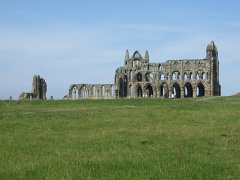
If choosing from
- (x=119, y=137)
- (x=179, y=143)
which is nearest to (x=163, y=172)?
(x=179, y=143)

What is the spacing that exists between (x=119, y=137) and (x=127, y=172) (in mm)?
8769

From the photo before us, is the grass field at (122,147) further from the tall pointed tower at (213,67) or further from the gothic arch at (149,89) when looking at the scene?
the gothic arch at (149,89)

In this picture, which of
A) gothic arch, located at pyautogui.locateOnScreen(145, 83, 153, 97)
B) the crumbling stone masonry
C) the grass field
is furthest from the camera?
gothic arch, located at pyautogui.locateOnScreen(145, 83, 153, 97)

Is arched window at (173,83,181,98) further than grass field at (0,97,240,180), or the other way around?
arched window at (173,83,181,98)

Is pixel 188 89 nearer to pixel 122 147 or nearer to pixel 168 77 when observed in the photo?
pixel 168 77

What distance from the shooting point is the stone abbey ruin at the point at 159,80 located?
89.8m

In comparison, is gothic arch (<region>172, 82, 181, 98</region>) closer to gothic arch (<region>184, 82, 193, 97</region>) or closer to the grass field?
gothic arch (<region>184, 82, 193, 97</region>)

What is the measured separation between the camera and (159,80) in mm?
94562

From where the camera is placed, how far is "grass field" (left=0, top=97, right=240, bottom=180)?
41.9 ft

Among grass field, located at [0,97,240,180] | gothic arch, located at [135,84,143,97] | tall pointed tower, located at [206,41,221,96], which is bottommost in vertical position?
grass field, located at [0,97,240,180]

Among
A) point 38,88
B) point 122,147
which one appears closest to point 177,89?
point 38,88

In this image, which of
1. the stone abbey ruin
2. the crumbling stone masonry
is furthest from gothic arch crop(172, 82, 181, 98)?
the crumbling stone masonry

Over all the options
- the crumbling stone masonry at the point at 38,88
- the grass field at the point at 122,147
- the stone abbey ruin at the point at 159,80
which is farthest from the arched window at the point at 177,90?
the grass field at the point at 122,147

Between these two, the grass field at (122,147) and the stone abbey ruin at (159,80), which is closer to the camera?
the grass field at (122,147)
